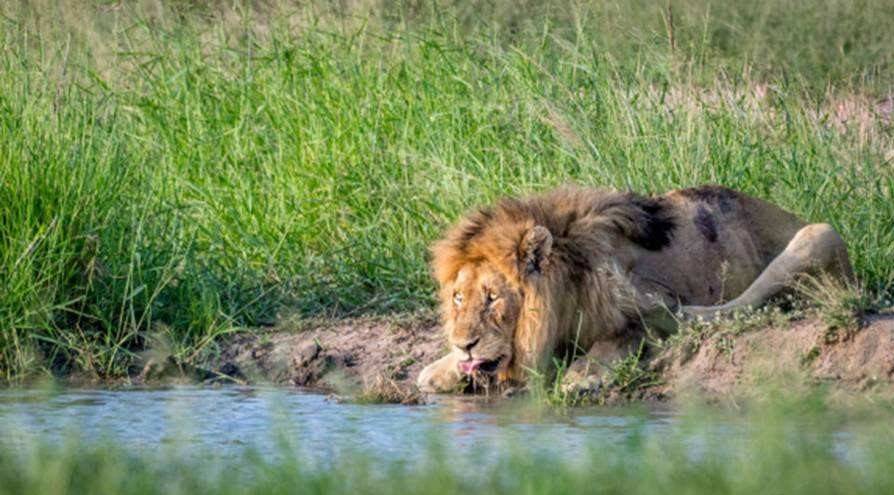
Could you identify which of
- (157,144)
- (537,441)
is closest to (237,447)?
(537,441)

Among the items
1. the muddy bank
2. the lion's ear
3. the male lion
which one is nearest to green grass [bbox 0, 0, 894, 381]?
the muddy bank

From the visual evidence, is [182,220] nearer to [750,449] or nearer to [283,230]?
[283,230]

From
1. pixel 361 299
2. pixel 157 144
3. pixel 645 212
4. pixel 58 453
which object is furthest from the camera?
pixel 157 144

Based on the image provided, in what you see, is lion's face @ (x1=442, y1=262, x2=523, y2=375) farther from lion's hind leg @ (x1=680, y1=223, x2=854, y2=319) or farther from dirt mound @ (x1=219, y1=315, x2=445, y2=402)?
lion's hind leg @ (x1=680, y1=223, x2=854, y2=319)

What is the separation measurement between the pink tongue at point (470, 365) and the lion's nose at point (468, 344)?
0.06 metres

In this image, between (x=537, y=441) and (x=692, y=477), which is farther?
(x=537, y=441)

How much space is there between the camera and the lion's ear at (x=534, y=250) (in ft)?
24.6

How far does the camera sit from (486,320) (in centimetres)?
754

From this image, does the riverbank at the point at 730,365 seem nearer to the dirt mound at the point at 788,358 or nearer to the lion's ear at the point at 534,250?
the dirt mound at the point at 788,358

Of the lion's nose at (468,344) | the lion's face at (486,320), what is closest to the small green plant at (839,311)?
the lion's face at (486,320)

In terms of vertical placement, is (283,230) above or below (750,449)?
below

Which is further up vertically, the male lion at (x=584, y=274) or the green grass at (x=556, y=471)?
the green grass at (x=556, y=471)

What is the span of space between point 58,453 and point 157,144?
19.4 ft

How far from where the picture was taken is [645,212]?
7965 mm
